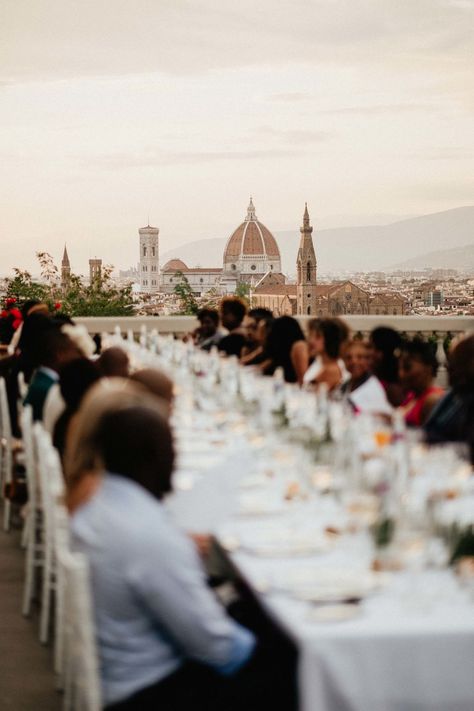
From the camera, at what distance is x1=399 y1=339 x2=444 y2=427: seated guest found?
577 centimetres

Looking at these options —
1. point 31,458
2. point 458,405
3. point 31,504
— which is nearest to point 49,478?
point 31,458

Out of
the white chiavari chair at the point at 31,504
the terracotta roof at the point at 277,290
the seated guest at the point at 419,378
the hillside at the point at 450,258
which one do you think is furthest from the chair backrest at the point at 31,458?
the terracotta roof at the point at 277,290

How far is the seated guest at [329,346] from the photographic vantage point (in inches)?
271

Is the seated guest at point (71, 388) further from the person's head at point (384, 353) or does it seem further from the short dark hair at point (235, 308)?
the short dark hair at point (235, 308)

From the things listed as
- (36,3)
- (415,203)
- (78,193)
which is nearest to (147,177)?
(415,203)

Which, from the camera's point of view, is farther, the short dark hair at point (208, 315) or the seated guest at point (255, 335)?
the short dark hair at point (208, 315)

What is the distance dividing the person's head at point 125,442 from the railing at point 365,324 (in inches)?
372

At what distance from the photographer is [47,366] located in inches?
241

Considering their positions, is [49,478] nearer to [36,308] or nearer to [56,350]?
[56,350]

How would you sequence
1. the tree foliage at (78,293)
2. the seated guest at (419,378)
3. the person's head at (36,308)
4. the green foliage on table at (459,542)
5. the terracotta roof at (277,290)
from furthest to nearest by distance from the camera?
the terracotta roof at (277,290), the tree foliage at (78,293), the person's head at (36,308), the seated guest at (419,378), the green foliage on table at (459,542)

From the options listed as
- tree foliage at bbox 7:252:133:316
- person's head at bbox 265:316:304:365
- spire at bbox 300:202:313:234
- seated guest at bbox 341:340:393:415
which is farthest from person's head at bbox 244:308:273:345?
spire at bbox 300:202:313:234

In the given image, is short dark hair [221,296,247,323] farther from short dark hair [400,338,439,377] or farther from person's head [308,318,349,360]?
short dark hair [400,338,439,377]

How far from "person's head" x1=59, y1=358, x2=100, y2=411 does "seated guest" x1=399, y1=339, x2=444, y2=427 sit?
5.33 ft

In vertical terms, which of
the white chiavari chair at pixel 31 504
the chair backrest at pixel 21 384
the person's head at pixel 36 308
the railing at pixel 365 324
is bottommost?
the white chiavari chair at pixel 31 504
